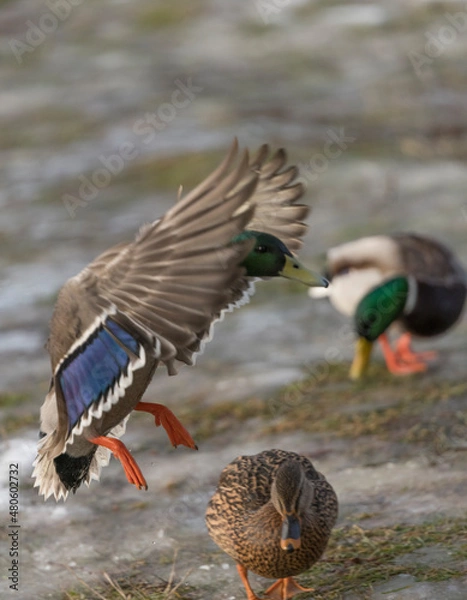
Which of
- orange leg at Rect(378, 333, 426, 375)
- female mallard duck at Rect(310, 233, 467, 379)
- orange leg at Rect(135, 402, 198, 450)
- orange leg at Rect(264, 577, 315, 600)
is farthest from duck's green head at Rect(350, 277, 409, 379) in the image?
orange leg at Rect(135, 402, 198, 450)

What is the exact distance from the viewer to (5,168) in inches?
437

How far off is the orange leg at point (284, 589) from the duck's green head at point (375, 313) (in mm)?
2671

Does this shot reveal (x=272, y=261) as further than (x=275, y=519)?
No

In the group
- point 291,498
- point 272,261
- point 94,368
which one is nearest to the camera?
point 94,368

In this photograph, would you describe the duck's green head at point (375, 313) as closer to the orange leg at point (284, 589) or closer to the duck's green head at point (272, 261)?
the orange leg at point (284, 589)

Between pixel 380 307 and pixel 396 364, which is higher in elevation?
pixel 380 307

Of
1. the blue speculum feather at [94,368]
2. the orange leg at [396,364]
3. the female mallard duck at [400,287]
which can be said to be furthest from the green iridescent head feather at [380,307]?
the blue speculum feather at [94,368]

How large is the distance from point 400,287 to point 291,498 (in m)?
3.29

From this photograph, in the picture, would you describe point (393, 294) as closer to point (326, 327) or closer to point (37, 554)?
point (326, 327)

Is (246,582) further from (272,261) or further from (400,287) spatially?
(400,287)

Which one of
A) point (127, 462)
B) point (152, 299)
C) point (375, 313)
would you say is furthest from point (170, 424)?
point (375, 313)

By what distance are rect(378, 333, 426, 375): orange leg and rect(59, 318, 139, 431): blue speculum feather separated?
131 inches

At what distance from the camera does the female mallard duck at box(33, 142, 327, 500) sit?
10.2ft

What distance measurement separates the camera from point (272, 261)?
143 inches
